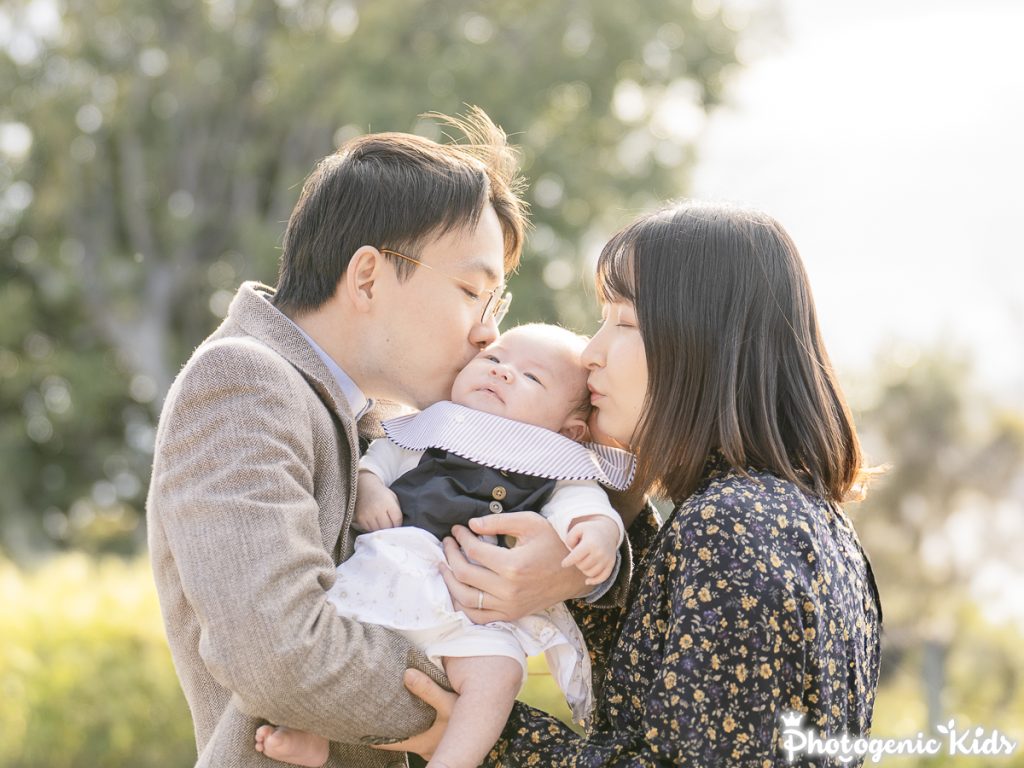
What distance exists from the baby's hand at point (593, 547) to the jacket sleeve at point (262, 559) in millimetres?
408

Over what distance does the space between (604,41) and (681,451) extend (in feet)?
42.4

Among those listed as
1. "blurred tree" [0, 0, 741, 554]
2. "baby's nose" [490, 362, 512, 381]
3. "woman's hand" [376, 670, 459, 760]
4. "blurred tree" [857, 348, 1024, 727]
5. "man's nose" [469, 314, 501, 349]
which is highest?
"blurred tree" [0, 0, 741, 554]

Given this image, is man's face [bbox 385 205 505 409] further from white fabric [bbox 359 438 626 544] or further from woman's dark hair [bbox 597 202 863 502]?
woman's dark hair [bbox 597 202 863 502]

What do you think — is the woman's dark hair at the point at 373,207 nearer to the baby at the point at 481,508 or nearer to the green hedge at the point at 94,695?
the baby at the point at 481,508

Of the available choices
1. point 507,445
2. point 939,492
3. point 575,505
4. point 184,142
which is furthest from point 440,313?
point 184,142

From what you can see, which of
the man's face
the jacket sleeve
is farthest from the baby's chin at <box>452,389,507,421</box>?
the jacket sleeve

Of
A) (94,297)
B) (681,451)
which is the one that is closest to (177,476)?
(681,451)

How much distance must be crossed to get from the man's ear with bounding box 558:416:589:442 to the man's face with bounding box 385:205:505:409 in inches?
11.8

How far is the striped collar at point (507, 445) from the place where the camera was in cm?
268

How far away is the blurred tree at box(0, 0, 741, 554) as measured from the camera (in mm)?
14586

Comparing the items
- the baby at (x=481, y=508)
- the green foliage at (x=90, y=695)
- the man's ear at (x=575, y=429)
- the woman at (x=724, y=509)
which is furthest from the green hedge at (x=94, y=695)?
the woman at (x=724, y=509)

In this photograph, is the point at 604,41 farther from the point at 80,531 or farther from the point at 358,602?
the point at 358,602

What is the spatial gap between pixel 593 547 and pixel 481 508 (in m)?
0.31

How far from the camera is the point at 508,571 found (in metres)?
2.49
